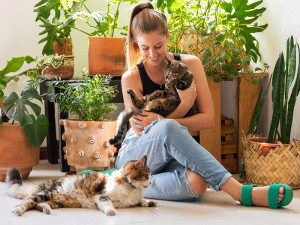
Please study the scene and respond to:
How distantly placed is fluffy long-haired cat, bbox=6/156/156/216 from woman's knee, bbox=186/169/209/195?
195mm

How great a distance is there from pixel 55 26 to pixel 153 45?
3.74 feet

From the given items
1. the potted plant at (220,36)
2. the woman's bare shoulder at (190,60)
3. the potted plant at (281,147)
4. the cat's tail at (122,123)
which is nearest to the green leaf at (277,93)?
the potted plant at (281,147)

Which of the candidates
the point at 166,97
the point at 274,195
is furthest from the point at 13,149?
the point at 274,195

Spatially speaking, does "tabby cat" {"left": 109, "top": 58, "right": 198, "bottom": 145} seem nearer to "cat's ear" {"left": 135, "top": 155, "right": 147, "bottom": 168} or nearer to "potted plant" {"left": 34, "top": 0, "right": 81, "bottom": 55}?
"cat's ear" {"left": 135, "top": 155, "right": 147, "bottom": 168}

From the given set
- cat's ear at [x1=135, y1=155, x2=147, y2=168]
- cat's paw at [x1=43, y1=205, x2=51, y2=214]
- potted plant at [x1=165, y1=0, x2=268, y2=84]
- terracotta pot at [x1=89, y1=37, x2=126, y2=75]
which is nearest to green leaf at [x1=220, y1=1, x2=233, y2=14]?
potted plant at [x1=165, y1=0, x2=268, y2=84]

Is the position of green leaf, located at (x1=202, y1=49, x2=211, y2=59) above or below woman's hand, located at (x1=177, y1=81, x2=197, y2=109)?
above

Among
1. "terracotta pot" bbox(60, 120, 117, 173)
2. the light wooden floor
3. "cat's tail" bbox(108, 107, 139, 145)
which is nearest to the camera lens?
the light wooden floor

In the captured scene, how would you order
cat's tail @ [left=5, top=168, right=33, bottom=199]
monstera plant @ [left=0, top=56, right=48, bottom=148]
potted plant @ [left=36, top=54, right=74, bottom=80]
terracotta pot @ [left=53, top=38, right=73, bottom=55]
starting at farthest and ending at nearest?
1. terracotta pot @ [left=53, top=38, right=73, bottom=55]
2. potted plant @ [left=36, top=54, right=74, bottom=80]
3. monstera plant @ [left=0, top=56, right=48, bottom=148]
4. cat's tail @ [left=5, top=168, right=33, bottom=199]

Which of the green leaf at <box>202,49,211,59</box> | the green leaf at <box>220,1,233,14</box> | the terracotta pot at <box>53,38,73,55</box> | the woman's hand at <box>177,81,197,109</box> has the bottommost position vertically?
the woman's hand at <box>177,81,197,109</box>

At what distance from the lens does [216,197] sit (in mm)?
2307

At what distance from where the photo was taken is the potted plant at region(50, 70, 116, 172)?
2717mm

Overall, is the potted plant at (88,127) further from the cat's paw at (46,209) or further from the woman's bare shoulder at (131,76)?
the cat's paw at (46,209)

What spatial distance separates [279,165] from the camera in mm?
2514

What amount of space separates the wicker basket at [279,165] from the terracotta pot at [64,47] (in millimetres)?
1482
